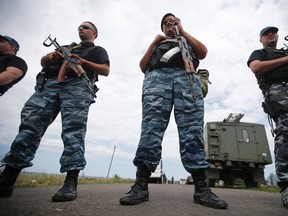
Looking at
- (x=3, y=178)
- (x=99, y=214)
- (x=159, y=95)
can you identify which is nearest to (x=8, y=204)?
(x=3, y=178)

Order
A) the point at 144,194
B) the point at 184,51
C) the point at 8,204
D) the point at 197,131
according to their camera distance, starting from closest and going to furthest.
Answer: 1. the point at 8,204
2. the point at 144,194
3. the point at 197,131
4. the point at 184,51

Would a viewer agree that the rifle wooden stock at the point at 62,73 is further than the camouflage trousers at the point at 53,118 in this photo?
Yes

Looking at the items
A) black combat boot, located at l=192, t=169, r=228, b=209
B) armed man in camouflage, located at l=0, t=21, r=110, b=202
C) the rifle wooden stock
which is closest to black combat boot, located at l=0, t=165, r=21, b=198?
armed man in camouflage, located at l=0, t=21, r=110, b=202

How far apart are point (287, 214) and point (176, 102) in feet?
4.95

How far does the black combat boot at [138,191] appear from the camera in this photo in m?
2.06

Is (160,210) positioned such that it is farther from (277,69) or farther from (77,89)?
(277,69)

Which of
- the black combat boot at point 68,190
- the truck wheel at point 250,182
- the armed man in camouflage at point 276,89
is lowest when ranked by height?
the black combat boot at point 68,190

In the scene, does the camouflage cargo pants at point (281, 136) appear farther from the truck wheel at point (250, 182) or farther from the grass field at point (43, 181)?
the truck wheel at point (250, 182)

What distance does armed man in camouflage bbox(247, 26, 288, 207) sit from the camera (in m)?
2.65

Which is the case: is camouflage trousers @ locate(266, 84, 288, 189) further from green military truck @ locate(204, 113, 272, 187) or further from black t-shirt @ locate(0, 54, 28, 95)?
green military truck @ locate(204, 113, 272, 187)

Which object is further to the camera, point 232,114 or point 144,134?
point 232,114

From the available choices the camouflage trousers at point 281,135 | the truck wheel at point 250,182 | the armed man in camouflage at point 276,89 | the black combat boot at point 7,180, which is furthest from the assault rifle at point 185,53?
the truck wheel at point 250,182

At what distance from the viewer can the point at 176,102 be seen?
2629mm

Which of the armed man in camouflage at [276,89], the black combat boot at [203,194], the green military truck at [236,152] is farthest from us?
the green military truck at [236,152]
